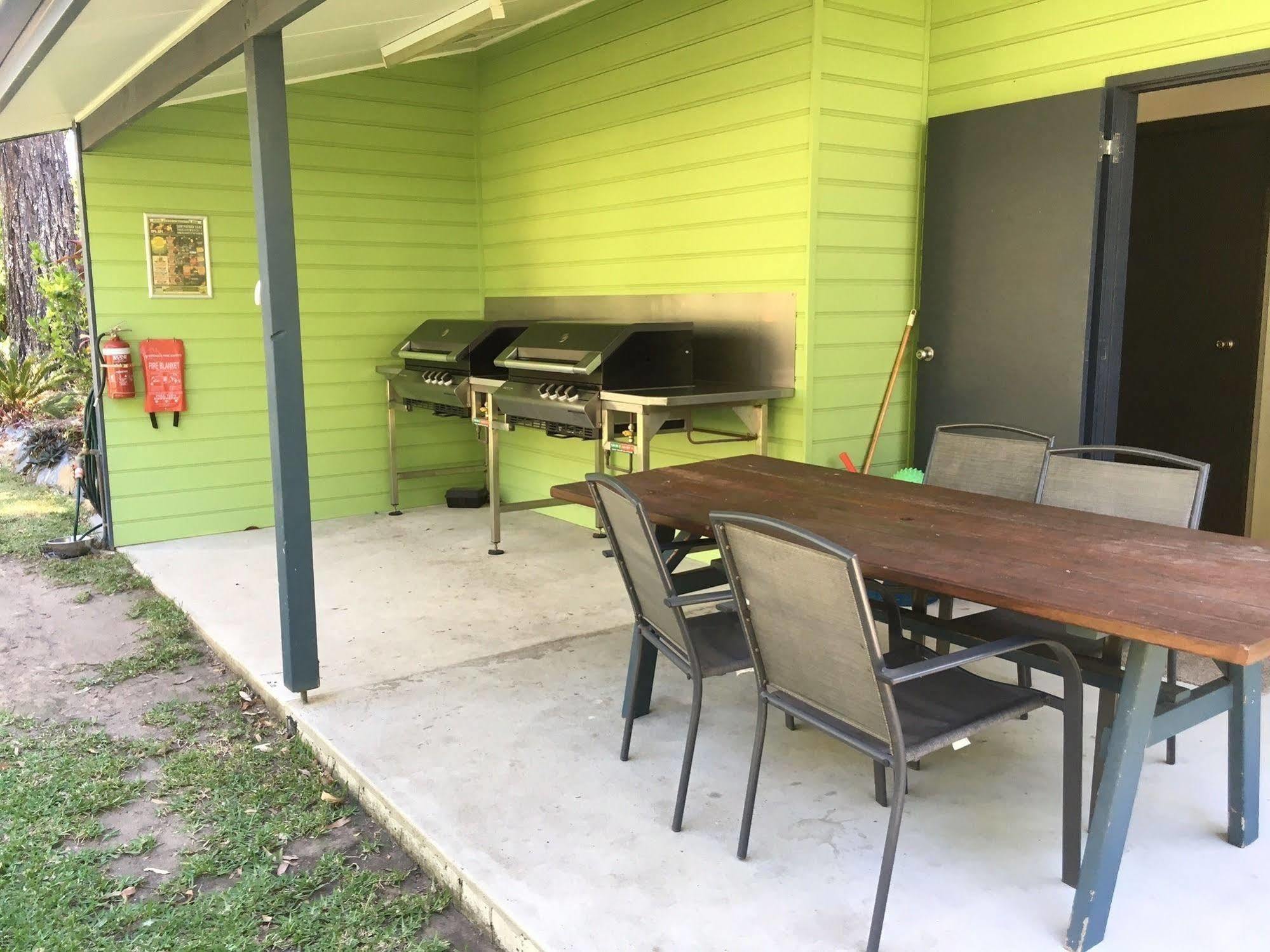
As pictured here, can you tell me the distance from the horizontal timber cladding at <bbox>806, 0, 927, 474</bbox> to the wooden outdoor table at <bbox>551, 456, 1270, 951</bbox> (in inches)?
Result: 56.3

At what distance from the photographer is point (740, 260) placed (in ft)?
15.0

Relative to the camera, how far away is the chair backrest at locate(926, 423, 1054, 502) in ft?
10.3

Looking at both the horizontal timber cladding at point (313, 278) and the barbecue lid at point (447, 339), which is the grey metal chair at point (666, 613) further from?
the horizontal timber cladding at point (313, 278)

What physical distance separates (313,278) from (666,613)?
4.13 metres

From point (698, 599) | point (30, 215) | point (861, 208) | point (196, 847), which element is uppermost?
point (30, 215)

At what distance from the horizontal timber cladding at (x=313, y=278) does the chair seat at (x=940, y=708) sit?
4.38 metres

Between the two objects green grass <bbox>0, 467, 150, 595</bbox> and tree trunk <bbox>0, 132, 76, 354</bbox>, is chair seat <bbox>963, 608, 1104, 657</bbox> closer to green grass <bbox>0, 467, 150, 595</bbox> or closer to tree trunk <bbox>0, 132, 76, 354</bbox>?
green grass <bbox>0, 467, 150, 595</bbox>

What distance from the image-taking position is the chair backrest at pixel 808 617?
6.02 ft

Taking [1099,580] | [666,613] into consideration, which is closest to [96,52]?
[666,613]

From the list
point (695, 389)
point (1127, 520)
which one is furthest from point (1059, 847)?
point (695, 389)

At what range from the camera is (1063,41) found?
3965 mm

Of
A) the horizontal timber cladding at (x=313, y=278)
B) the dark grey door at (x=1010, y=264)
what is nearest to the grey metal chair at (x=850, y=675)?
the dark grey door at (x=1010, y=264)

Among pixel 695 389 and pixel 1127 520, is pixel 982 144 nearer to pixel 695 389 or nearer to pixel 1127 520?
pixel 695 389

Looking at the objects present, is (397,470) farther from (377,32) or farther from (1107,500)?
(1107,500)
